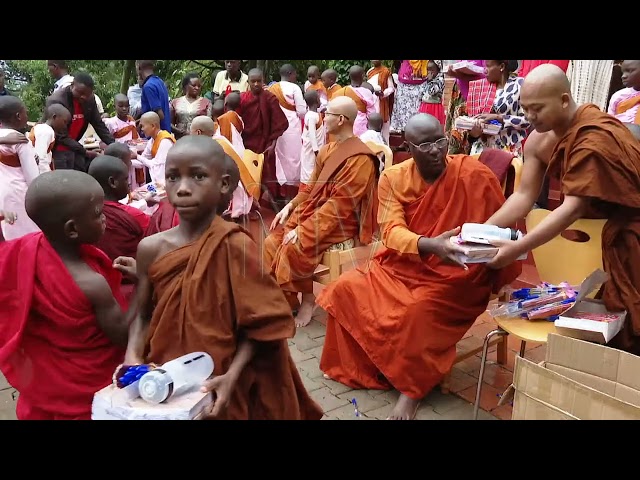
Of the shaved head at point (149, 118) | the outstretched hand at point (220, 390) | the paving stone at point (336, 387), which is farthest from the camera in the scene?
the shaved head at point (149, 118)

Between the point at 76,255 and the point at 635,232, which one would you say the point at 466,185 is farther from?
the point at 76,255

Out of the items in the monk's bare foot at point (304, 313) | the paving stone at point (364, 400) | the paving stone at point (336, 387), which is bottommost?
the paving stone at point (336, 387)

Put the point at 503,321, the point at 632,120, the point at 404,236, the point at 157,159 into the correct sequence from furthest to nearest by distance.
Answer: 1. the point at 157,159
2. the point at 632,120
3. the point at 404,236
4. the point at 503,321

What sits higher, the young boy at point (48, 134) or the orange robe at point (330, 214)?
the young boy at point (48, 134)

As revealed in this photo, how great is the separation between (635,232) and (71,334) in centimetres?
234

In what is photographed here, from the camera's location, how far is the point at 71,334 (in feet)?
6.50

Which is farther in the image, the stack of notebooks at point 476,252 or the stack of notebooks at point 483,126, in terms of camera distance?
the stack of notebooks at point 483,126

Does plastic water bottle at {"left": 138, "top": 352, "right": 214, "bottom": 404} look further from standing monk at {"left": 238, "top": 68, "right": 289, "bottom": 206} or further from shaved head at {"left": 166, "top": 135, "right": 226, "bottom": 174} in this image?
standing monk at {"left": 238, "top": 68, "right": 289, "bottom": 206}

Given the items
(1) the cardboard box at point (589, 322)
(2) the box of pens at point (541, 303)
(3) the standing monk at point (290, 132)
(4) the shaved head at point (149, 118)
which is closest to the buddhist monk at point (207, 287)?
(1) the cardboard box at point (589, 322)

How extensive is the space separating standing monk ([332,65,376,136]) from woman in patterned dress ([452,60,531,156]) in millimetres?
3542

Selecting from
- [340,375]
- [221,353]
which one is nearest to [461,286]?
[340,375]

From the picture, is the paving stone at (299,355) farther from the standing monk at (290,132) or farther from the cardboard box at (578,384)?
the standing monk at (290,132)

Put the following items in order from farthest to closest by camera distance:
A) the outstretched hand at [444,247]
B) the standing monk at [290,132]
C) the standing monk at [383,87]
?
1. the standing monk at [383,87]
2. the standing monk at [290,132]
3. the outstretched hand at [444,247]

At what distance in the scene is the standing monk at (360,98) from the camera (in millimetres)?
8273
